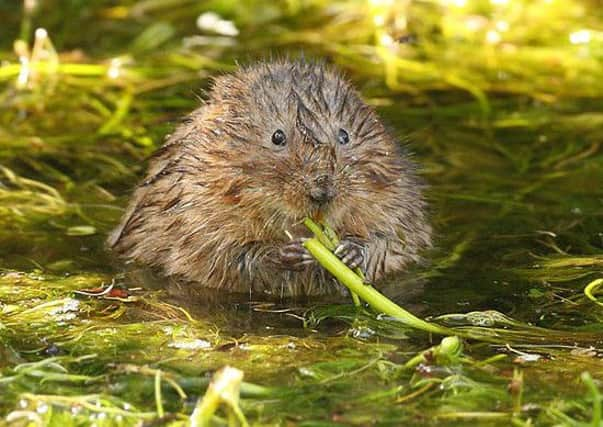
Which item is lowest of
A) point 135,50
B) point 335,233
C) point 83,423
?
point 83,423

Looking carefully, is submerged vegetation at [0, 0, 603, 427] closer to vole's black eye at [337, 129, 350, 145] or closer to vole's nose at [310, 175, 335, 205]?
vole's nose at [310, 175, 335, 205]

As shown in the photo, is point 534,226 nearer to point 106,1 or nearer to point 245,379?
point 245,379

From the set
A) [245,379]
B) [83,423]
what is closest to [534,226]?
[245,379]

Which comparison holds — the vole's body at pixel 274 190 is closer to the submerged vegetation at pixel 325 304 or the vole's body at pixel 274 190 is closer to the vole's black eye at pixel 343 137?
the vole's black eye at pixel 343 137

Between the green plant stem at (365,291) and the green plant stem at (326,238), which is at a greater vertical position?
the green plant stem at (326,238)

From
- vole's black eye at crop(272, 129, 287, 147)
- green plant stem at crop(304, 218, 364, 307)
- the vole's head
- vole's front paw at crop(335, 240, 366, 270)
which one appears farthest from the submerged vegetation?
vole's black eye at crop(272, 129, 287, 147)

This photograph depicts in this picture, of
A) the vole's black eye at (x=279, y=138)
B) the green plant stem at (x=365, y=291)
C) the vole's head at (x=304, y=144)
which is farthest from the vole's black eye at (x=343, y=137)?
the green plant stem at (x=365, y=291)
